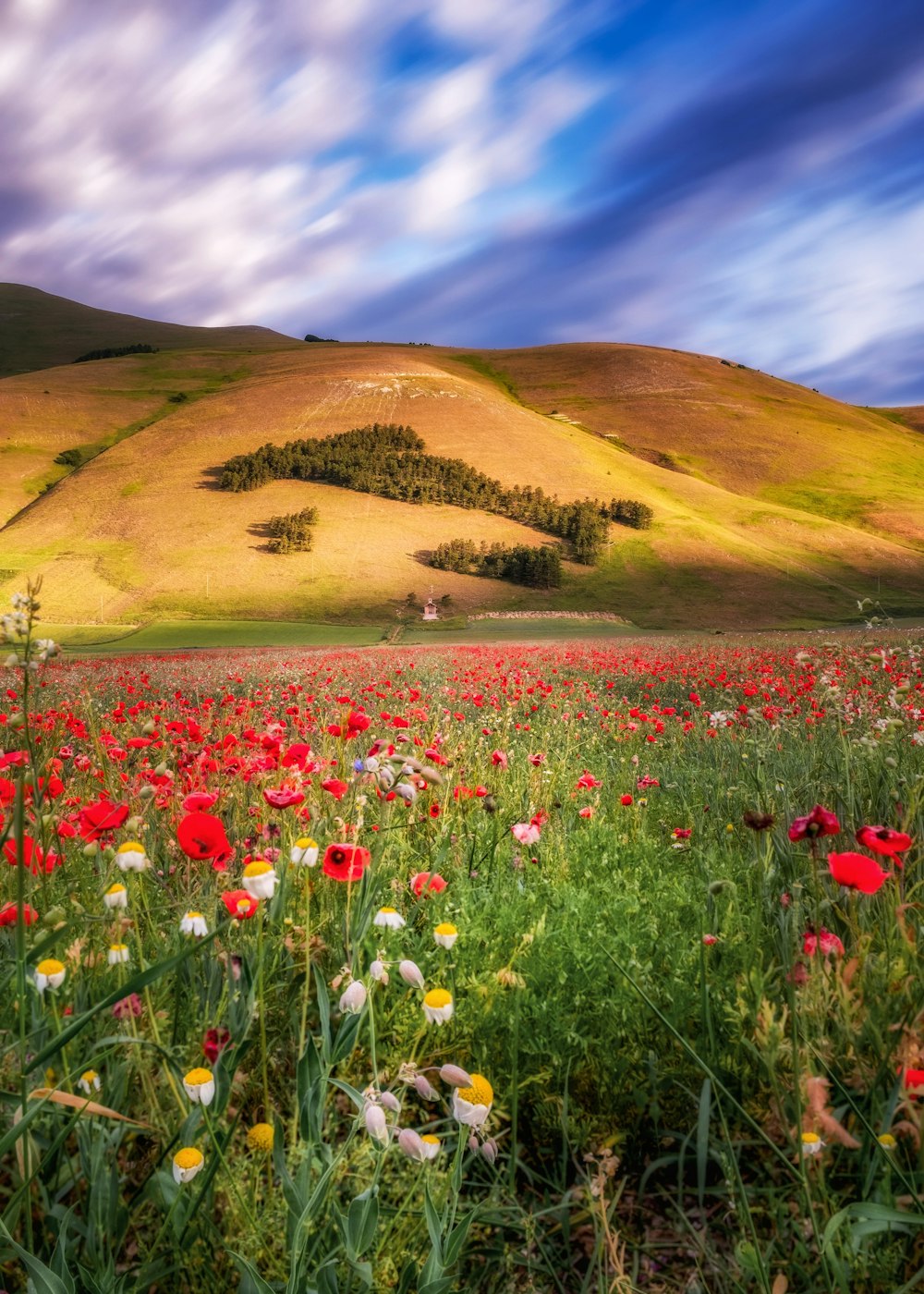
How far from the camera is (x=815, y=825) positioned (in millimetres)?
1585

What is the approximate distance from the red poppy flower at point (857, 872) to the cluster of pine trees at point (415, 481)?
6000cm

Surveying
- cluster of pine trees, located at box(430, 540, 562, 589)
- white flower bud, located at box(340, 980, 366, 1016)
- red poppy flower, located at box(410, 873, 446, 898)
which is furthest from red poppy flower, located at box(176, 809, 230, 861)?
cluster of pine trees, located at box(430, 540, 562, 589)

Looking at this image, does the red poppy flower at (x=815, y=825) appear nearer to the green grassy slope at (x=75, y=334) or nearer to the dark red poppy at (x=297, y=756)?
the dark red poppy at (x=297, y=756)

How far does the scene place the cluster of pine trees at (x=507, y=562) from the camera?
55.5 m

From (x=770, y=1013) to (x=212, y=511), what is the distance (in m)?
64.5

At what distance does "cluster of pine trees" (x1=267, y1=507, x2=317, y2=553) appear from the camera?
5628 centimetres

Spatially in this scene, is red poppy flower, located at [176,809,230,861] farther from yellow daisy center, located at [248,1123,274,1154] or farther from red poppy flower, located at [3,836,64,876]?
yellow daisy center, located at [248,1123,274,1154]

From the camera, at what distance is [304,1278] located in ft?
4.69

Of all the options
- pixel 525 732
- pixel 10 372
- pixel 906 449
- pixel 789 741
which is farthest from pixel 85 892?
pixel 10 372

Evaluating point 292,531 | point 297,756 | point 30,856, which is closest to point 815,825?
point 297,756

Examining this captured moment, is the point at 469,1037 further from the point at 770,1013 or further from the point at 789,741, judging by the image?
the point at 789,741

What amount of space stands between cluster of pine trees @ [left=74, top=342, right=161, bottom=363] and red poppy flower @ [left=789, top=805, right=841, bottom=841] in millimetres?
134264

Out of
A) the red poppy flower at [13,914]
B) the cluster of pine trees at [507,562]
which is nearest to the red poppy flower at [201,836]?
the red poppy flower at [13,914]

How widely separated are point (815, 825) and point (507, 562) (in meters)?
55.7
